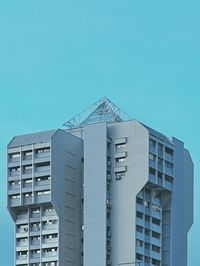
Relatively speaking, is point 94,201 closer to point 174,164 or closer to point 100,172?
point 100,172

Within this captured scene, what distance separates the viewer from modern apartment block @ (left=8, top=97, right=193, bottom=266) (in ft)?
341

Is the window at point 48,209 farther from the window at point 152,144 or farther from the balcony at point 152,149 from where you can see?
the window at point 152,144

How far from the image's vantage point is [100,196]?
10488cm

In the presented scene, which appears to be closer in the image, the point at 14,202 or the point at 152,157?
the point at 152,157

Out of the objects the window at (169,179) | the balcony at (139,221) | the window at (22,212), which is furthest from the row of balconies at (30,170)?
the window at (169,179)

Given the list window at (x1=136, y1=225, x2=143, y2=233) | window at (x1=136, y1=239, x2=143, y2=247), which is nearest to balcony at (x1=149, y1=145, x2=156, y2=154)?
window at (x1=136, y1=225, x2=143, y2=233)

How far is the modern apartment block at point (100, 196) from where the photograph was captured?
341 feet

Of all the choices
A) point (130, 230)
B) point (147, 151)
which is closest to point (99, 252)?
point (130, 230)

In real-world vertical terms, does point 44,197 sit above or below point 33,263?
above

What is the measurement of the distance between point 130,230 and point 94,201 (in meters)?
5.06

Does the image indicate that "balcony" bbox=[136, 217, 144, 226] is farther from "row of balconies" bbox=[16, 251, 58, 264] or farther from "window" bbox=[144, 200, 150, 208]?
"row of balconies" bbox=[16, 251, 58, 264]

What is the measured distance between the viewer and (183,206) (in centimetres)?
11125

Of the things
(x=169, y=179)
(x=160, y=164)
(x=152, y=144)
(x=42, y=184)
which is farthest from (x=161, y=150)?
(x=42, y=184)

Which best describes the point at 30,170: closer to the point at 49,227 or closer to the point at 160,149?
the point at 49,227
